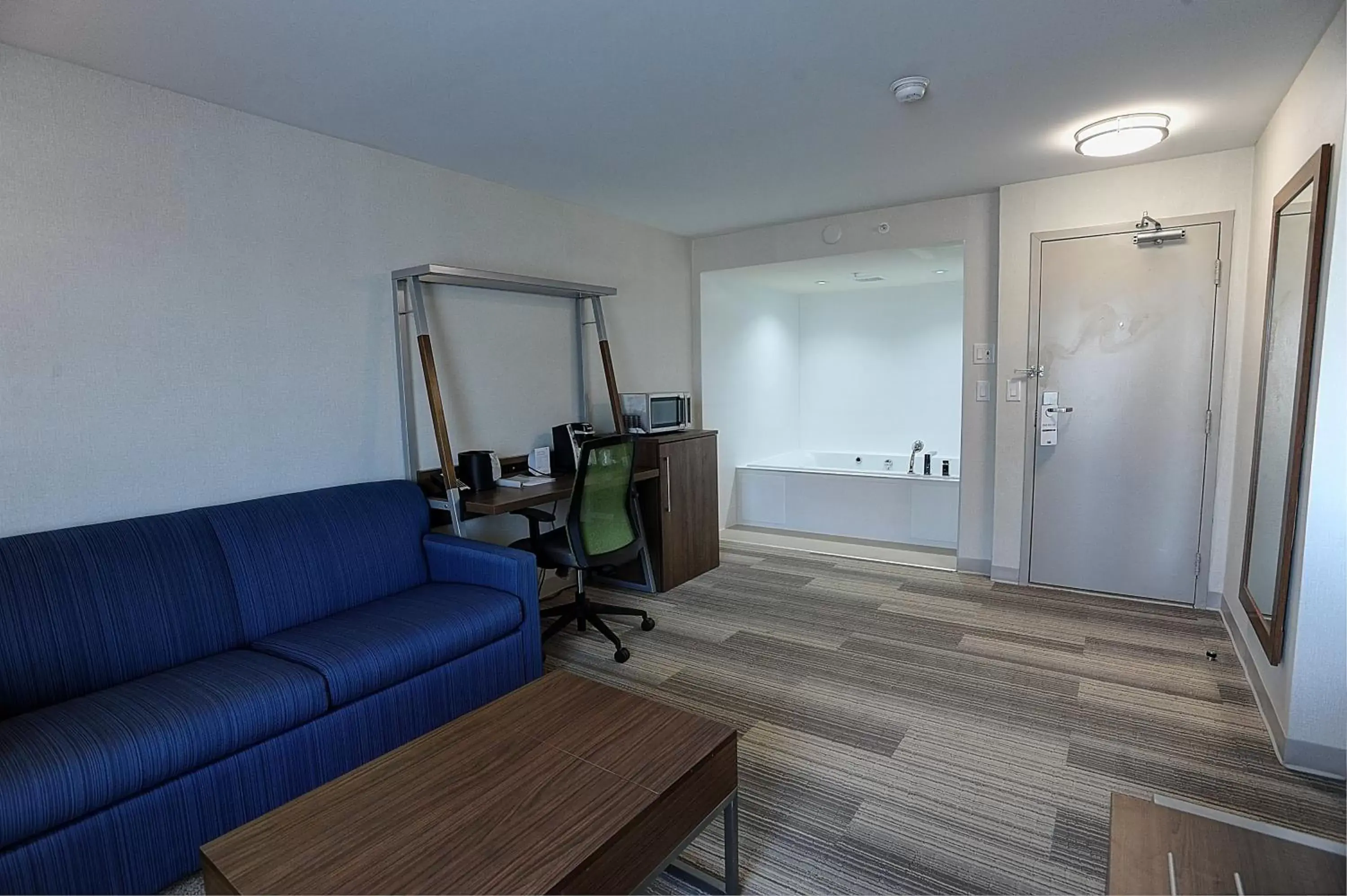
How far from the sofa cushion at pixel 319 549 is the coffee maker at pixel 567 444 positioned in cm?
108

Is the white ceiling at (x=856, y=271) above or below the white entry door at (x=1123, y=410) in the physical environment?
above

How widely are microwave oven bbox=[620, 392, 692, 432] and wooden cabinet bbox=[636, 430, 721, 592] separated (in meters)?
0.08

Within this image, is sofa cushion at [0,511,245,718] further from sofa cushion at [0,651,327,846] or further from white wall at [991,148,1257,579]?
white wall at [991,148,1257,579]

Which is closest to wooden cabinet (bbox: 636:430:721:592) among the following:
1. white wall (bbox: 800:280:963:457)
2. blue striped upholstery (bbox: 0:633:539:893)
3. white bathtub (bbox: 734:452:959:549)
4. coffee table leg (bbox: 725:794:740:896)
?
white bathtub (bbox: 734:452:959:549)

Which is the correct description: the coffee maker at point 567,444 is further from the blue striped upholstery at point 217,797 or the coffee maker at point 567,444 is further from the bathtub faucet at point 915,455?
the bathtub faucet at point 915,455

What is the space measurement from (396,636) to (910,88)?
273 centimetres

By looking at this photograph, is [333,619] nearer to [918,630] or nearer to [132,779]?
[132,779]

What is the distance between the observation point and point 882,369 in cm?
655

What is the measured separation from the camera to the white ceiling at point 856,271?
4.72 metres

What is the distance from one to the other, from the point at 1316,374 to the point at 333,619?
348 cm

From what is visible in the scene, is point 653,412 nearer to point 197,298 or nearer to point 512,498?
point 512,498

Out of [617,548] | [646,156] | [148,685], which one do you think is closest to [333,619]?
[148,685]

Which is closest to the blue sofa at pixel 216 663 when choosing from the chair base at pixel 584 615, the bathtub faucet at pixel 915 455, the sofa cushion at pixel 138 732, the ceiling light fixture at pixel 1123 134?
the sofa cushion at pixel 138 732

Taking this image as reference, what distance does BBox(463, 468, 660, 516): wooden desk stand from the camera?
3.03 meters
